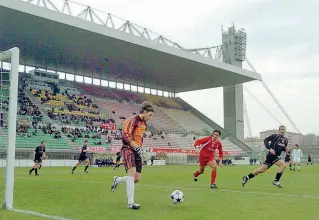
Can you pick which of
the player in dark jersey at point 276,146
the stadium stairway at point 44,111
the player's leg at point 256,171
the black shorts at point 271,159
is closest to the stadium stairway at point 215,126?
the stadium stairway at point 44,111

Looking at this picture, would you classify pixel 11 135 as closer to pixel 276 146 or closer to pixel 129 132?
pixel 129 132

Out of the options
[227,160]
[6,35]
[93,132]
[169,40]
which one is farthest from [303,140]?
[6,35]

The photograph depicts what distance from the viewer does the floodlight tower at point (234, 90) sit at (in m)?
59.5

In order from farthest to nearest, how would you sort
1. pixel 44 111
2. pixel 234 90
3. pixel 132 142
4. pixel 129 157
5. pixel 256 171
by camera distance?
pixel 234 90 → pixel 44 111 → pixel 256 171 → pixel 129 157 → pixel 132 142

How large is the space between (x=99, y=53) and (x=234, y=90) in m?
24.6

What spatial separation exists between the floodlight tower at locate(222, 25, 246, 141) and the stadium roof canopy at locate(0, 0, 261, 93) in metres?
3.07

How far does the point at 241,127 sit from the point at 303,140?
25.9 m

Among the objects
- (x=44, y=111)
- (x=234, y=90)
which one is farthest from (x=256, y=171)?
(x=234, y=90)

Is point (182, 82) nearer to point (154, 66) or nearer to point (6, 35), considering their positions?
point (154, 66)

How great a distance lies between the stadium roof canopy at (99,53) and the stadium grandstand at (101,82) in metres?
0.08

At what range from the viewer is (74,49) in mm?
41312

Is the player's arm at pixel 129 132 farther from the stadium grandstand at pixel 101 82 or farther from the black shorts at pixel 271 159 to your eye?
the stadium grandstand at pixel 101 82

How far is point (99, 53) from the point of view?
140 ft

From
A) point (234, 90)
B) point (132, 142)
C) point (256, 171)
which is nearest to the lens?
point (132, 142)
